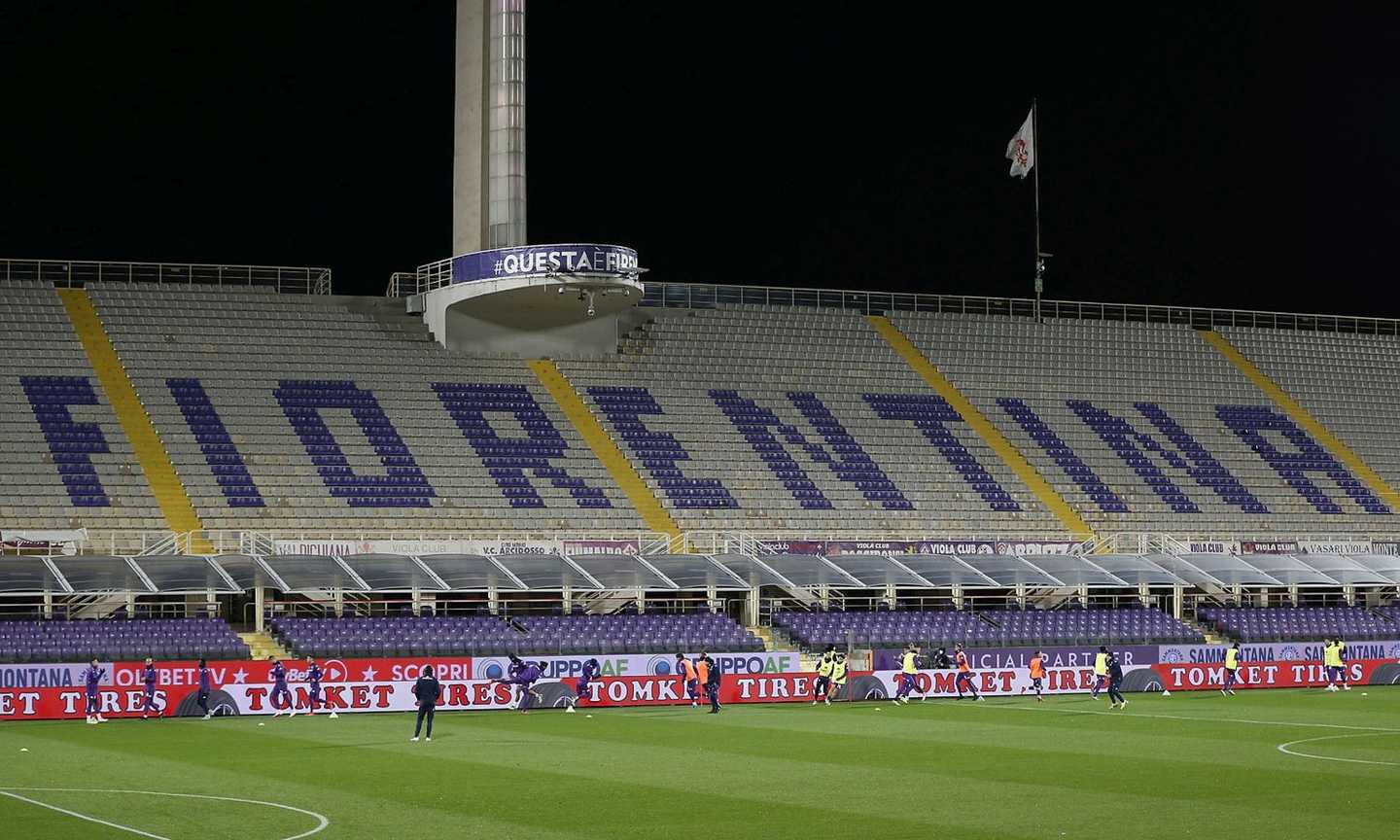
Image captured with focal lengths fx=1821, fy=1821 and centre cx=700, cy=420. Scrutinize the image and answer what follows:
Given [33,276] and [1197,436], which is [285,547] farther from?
[1197,436]

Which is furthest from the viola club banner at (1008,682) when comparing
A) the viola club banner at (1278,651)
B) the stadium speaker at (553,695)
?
the stadium speaker at (553,695)

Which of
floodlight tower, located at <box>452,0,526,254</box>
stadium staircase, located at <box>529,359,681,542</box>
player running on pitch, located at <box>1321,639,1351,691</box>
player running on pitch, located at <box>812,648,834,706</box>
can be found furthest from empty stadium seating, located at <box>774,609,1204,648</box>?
floodlight tower, located at <box>452,0,526,254</box>

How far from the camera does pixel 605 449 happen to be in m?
54.8

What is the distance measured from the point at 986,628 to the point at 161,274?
93.5ft

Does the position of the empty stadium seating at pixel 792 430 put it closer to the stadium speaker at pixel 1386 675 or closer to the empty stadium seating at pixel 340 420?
the empty stadium seating at pixel 340 420

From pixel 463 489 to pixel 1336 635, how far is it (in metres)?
24.6

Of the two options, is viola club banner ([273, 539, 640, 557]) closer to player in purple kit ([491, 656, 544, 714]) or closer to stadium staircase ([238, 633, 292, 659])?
stadium staircase ([238, 633, 292, 659])

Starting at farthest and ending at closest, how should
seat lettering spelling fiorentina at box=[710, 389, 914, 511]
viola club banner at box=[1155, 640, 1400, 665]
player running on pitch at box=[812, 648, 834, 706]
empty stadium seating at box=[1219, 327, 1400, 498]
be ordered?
1. empty stadium seating at box=[1219, 327, 1400, 498]
2. seat lettering spelling fiorentina at box=[710, 389, 914, 511]
3. viola club banner at box=[1155, 640, 1400, 665]
4. player running on pitch at box=[812, 648, 834, 706]

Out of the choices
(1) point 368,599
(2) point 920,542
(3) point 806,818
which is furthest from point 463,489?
(3) point 806,818

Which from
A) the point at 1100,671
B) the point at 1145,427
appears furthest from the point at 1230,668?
the point at 1145,427

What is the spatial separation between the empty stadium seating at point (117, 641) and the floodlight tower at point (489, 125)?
697 inches

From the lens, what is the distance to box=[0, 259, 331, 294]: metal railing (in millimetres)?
57062

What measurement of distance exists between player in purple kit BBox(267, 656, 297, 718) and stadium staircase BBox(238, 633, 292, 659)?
4411 millimetres

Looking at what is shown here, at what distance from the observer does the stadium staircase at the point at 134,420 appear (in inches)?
1871
